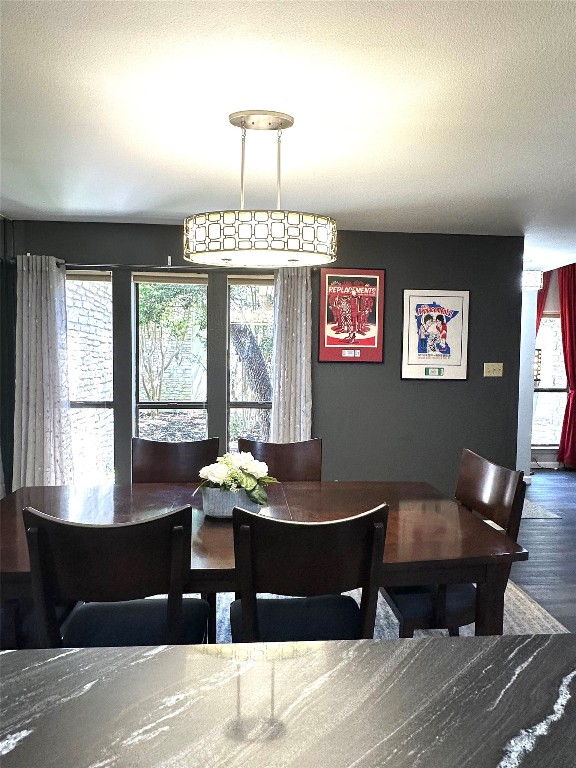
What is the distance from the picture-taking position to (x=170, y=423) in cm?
536

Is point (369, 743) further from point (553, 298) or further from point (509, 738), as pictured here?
point (553, 298)

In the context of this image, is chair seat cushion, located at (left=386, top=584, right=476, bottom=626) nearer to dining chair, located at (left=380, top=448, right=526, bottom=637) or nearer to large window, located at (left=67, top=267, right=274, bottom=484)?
dining chair, located at (left=380, top=448, right=526, bottom=637)

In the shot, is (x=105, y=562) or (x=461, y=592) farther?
(x=461, y=592)

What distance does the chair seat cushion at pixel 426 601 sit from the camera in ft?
7.73

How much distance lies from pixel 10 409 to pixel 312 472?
2831 mm

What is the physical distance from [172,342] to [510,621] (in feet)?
10.5

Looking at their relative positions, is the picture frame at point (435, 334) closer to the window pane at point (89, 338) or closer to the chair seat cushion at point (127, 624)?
the window pane at point (89, 338)

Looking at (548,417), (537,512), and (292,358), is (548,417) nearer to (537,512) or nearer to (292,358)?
(537,512)

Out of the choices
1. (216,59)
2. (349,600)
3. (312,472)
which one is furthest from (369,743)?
(312,472)

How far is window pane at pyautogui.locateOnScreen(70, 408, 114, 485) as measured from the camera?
524cm

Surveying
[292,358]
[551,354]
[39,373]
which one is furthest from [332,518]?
[551,354]

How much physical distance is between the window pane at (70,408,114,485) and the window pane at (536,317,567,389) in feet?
17.3

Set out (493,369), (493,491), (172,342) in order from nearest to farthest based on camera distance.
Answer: (493,491) → (172,342) → (493,369)

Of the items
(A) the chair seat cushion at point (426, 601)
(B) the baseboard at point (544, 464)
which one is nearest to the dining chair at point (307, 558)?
(A) the chair seat cushion at point (426, 601)
